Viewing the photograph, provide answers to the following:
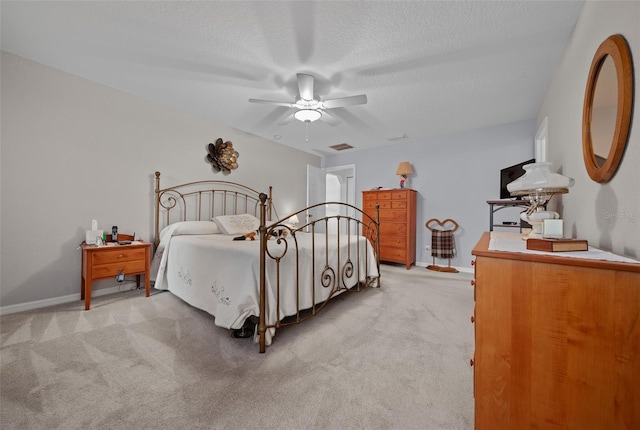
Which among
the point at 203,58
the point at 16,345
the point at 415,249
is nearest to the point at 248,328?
the point at 16,345

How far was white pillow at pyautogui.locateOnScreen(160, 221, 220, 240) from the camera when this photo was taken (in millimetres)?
3133

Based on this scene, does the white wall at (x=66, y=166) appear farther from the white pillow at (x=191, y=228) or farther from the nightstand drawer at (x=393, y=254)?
the nightstand drawer at (x=393, y=254)

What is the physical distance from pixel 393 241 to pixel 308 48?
3.57m

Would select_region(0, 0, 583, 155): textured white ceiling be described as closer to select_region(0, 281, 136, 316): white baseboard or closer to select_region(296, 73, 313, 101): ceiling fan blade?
select_region(296, 73, 313, 101): ceiling fan blade

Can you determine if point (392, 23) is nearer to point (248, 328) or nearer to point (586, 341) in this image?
point (586, 341)

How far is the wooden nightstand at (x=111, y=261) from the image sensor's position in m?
2.49

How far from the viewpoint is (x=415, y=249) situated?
4883mm

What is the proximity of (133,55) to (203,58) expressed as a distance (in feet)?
2.19

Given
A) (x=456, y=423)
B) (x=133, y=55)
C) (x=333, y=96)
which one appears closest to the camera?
(x=456, y=423)

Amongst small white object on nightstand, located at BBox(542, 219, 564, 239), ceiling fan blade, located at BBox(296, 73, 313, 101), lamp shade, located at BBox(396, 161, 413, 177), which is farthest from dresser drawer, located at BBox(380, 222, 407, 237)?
small white object on nightstand, located at BBox(542, 219, 564, 239)

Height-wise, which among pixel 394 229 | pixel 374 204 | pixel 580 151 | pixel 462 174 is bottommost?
pixel 394 229

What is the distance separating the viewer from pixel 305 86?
252 cm

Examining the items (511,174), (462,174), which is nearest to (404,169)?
(462,174)

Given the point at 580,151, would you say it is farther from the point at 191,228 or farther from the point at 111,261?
the point at 111,261
